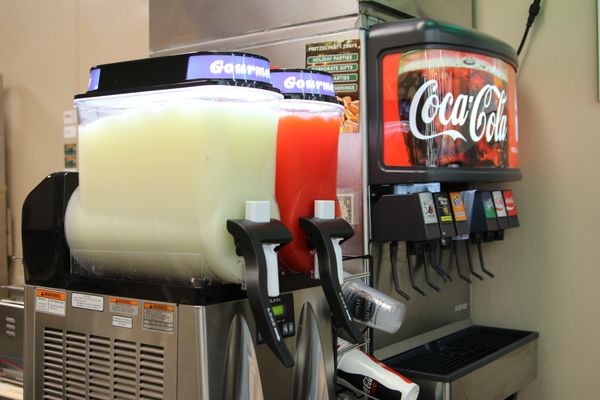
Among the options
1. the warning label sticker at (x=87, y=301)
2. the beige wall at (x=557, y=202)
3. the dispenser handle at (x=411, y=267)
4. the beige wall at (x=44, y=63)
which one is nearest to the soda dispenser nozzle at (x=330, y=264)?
the warning label sticker at (x=87, y=301)

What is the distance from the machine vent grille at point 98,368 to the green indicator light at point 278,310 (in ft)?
0.67

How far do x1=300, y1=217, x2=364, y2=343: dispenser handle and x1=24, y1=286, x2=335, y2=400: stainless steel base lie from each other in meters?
0.08

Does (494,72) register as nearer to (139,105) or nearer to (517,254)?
(517,254)

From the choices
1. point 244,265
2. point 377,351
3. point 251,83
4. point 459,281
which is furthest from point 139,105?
point 459,281

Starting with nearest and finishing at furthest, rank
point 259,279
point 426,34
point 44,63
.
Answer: point 259,279, point 426,34, point 44,63

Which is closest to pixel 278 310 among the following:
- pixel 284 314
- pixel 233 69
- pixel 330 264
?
pixel 284 314

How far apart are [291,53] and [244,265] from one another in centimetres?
97

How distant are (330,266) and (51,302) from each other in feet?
1.87

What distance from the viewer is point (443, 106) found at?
1.75 metres

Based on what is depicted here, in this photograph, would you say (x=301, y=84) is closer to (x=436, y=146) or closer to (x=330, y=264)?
(x=330, y=264)

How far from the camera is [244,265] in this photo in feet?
3.73

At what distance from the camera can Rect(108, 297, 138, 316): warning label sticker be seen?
122 cm

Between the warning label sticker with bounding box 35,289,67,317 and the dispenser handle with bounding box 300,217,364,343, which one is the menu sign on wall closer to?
the dispenser handle with bounding box 300,217,364,343

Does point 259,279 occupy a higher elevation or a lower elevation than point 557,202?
lower
